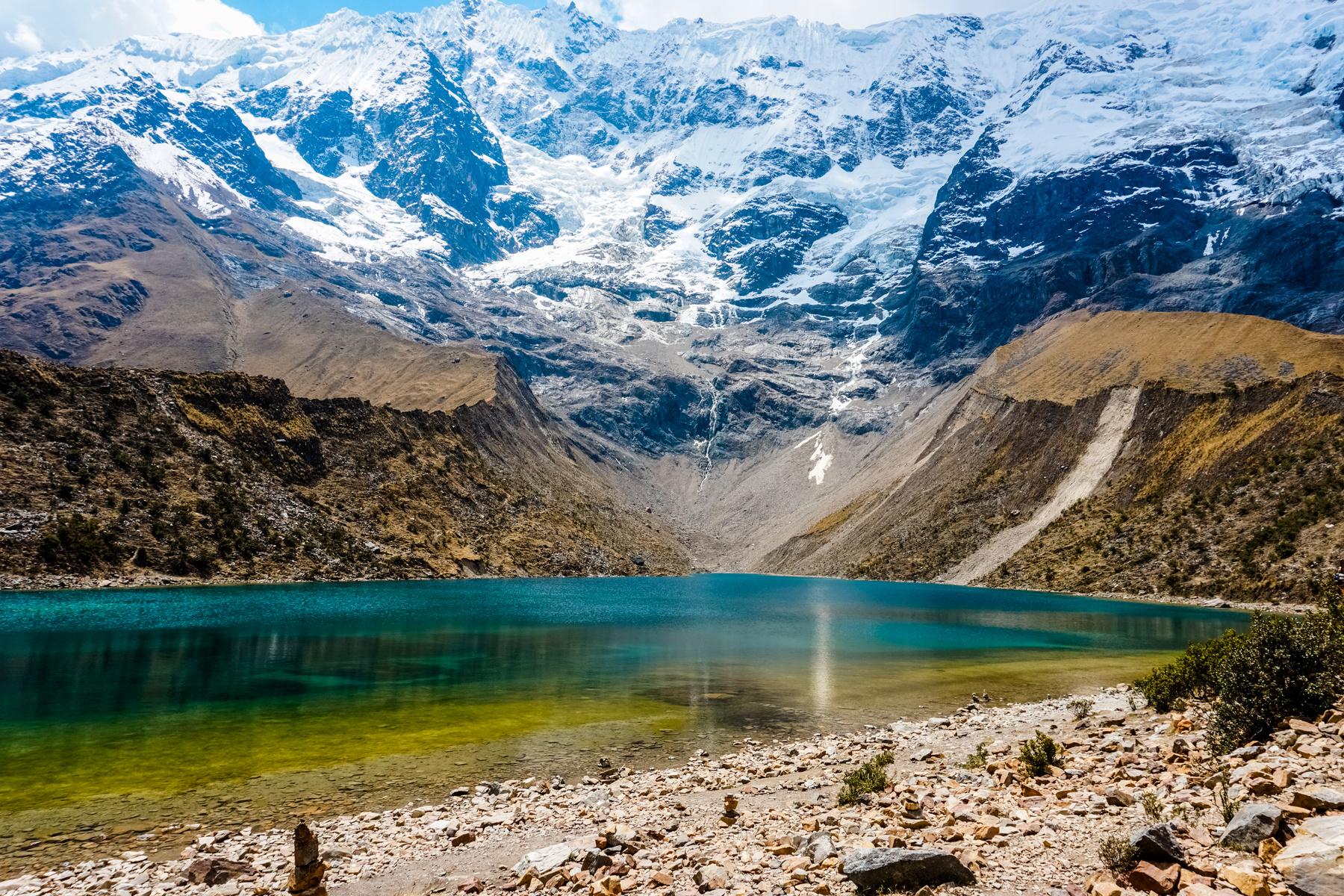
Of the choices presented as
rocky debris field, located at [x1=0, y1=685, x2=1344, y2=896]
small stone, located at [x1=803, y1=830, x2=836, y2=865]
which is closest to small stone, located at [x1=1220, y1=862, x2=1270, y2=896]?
rocky debris field, located at [x1=0, y1=685, x2=1344, y2=896]

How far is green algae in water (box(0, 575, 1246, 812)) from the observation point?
24203 mm

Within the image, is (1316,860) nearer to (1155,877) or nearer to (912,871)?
(1155,877)

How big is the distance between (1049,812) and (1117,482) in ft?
390

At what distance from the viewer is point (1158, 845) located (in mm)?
9234

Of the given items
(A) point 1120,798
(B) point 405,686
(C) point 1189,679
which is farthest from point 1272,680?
(B) point 405,686

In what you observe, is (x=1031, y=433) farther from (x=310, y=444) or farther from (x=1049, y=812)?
(x=1049, y=812)

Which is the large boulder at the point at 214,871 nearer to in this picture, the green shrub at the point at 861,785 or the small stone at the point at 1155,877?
the green shrub at the point at 861,785

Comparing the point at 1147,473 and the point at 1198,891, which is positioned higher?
the point at 1147,473

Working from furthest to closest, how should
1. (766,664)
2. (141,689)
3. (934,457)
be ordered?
(934,457)
(766,664)
(141,689)

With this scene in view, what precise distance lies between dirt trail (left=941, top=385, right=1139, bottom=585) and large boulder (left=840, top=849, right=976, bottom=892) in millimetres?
120242

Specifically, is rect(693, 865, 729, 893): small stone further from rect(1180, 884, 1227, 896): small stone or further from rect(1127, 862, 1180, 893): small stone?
rect(1180, 884, 1227, 896): small stone

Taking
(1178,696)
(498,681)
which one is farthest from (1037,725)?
(498,681)

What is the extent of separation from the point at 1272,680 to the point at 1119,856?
8.88 meters

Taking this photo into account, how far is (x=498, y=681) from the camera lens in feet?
121
